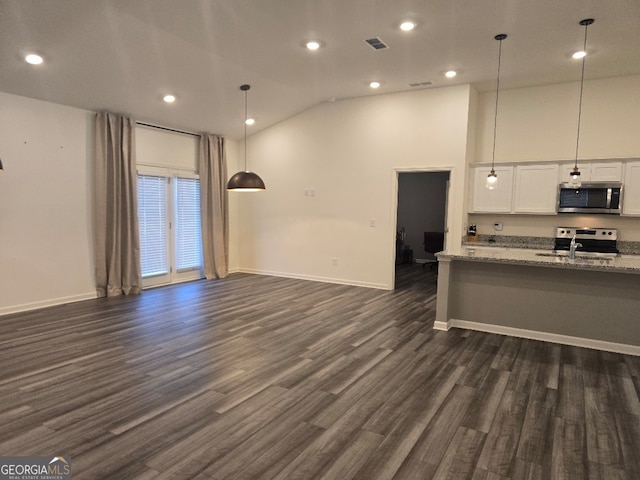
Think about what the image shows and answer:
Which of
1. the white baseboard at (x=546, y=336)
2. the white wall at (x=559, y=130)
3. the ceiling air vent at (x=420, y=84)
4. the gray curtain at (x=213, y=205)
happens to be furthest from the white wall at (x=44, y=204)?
the white wall at (x=559, y=130)

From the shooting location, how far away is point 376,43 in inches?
183

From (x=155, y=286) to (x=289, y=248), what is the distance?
2.61 metres

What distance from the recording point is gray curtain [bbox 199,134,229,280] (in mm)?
7707

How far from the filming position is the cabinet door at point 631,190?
5.45m

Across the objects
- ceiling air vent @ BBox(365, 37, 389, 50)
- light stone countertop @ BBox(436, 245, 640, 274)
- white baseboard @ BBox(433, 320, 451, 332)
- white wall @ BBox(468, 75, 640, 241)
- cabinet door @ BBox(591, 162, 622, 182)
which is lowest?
white baseboard @ BBox(433, 320, 451, 332)

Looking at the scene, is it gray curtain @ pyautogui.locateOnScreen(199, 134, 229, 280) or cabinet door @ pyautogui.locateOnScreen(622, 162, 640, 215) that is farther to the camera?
gray curtain @ pyautogui.locateOnScreen(199, 134, 229, 280)

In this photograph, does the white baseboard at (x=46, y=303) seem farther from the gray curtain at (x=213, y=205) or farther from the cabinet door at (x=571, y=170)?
the cabinet door at (x=571, y=170)

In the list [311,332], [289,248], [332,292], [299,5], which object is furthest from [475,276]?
[289,248]

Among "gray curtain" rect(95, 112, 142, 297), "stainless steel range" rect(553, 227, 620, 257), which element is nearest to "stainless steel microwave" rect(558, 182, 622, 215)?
"stainless steel range" rect(553, 227, 620, 257)

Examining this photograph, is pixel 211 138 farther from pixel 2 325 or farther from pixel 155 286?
pixel 2 325

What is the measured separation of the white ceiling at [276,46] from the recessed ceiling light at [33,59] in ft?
0.24

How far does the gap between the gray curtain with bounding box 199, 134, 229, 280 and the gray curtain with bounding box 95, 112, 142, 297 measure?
1475 millimetres

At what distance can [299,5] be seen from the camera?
12.4 feet

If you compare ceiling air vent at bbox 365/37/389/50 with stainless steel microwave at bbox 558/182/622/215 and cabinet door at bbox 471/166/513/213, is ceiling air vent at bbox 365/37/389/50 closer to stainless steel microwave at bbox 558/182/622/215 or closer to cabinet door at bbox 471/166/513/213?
cabinet door at bbox 471/166/513/213
